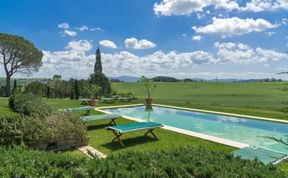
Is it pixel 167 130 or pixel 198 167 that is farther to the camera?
pixel 167 130

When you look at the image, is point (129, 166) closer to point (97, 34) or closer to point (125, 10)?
point (125, 10)

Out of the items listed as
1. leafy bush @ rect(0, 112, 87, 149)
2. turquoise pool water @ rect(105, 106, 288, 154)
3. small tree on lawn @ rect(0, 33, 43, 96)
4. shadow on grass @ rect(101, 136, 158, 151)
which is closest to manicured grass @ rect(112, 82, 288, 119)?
turquoise pool water @ rect(105, 106, 288, 154)

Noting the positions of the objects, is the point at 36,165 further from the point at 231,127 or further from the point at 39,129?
the point at 231,127

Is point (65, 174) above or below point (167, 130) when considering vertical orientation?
above

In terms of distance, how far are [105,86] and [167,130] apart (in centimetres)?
2418

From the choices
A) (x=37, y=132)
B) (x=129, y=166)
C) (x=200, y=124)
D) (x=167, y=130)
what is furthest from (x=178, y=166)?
(x=200, y=124)

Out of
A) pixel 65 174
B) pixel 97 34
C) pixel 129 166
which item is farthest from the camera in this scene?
pixel 97 34

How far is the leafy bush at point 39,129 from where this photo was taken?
654 centimetres

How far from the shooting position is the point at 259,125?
1252cm

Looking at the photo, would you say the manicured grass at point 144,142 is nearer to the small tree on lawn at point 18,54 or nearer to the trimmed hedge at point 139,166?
the trimmed hedge at point 139,166

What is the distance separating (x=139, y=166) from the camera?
3.04 m

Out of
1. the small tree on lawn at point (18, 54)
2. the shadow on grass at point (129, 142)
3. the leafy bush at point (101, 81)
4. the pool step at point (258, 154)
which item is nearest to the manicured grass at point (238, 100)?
the pool step at point (258, 154)

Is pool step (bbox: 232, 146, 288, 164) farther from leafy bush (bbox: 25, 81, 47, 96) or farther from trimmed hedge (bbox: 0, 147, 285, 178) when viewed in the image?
leafy bush (bbox: 25, 81, 47, 96)

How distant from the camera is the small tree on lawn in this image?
100 ft
